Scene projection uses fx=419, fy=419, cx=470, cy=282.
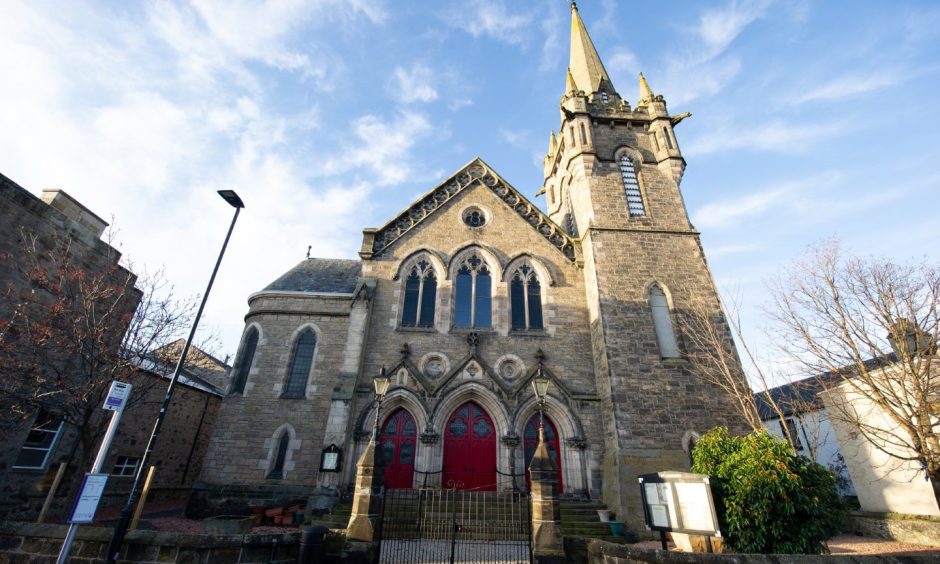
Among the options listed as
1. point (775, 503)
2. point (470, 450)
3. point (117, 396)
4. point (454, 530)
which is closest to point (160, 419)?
point (117, 396)

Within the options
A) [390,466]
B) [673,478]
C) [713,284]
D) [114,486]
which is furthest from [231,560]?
[713,284]

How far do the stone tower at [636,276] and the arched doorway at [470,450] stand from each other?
3682 millimetres

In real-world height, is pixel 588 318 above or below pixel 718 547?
above

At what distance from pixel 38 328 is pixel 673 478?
14733 millimetres

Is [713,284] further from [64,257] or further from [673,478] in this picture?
[64,257]

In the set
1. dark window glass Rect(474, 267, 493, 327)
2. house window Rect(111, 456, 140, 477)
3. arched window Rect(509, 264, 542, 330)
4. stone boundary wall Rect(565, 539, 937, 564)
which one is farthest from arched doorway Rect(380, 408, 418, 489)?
house window Rect(111, 456, 140, 477)

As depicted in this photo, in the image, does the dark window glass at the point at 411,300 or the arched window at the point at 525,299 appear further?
the arched window at the point at 525,299

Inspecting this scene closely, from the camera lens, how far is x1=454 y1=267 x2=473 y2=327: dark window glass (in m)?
16.2

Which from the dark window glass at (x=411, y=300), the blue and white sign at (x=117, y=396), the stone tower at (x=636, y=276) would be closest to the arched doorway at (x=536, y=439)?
the stone tower at (x=636, y=276)

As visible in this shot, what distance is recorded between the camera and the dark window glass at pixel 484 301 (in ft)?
53.4

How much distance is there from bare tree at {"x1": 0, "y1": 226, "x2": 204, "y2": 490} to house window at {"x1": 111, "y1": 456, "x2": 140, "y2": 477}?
4582mm

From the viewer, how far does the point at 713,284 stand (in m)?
15.8

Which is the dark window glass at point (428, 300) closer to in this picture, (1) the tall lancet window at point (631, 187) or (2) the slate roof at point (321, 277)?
(2) the slate roof at point (321, 277)

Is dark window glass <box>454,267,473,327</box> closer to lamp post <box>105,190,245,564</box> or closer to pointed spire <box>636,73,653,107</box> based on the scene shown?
lamp post <box>105,190,245,564</box>
